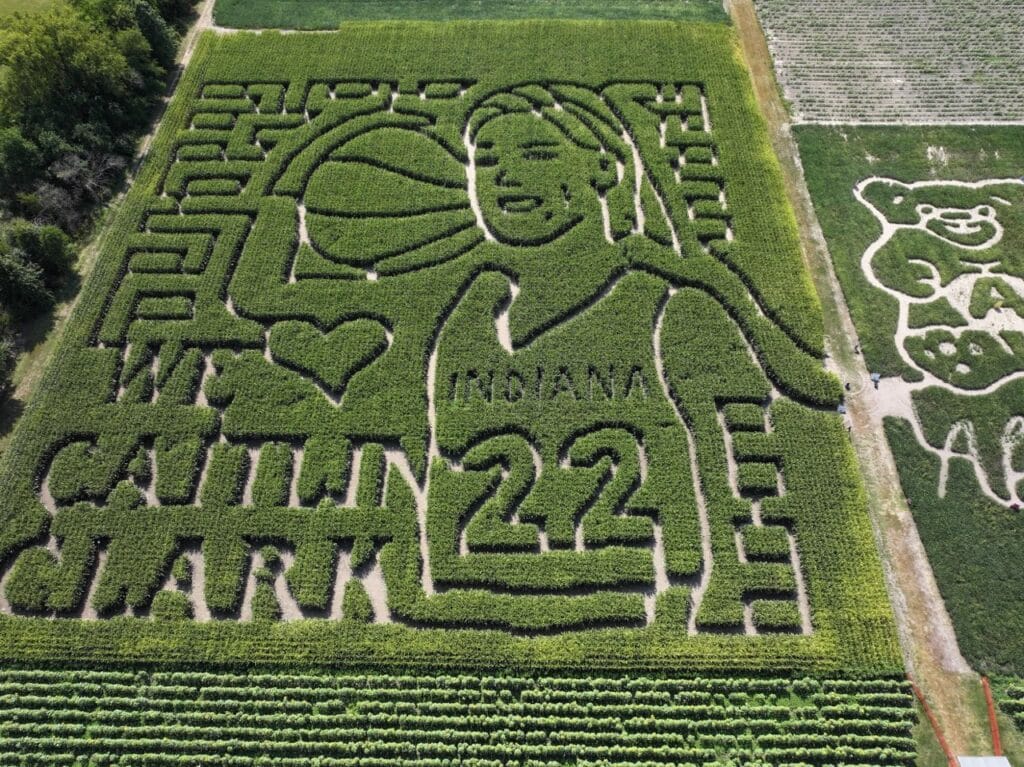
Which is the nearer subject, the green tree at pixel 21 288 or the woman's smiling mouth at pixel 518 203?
the green tree at pixel 21 288

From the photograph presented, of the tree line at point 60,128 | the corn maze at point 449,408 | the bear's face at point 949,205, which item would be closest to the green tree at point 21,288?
the tree line at point 60,128

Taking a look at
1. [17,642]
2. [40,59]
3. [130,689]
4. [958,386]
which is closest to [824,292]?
[958,386]

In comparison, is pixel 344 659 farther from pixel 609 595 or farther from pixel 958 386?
pixel 958 386

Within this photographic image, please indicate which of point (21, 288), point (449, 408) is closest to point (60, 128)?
point (21, 288)

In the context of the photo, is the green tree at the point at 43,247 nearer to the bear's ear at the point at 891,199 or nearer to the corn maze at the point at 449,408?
the corn maze at the point at 449,408

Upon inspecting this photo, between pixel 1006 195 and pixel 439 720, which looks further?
pixel 1006 195

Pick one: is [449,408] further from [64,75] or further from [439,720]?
[64,75]

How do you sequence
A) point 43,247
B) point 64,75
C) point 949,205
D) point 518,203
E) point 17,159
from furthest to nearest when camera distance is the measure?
point 64,75
point 518,203
point 949,205
point 17,159
point 43,247
